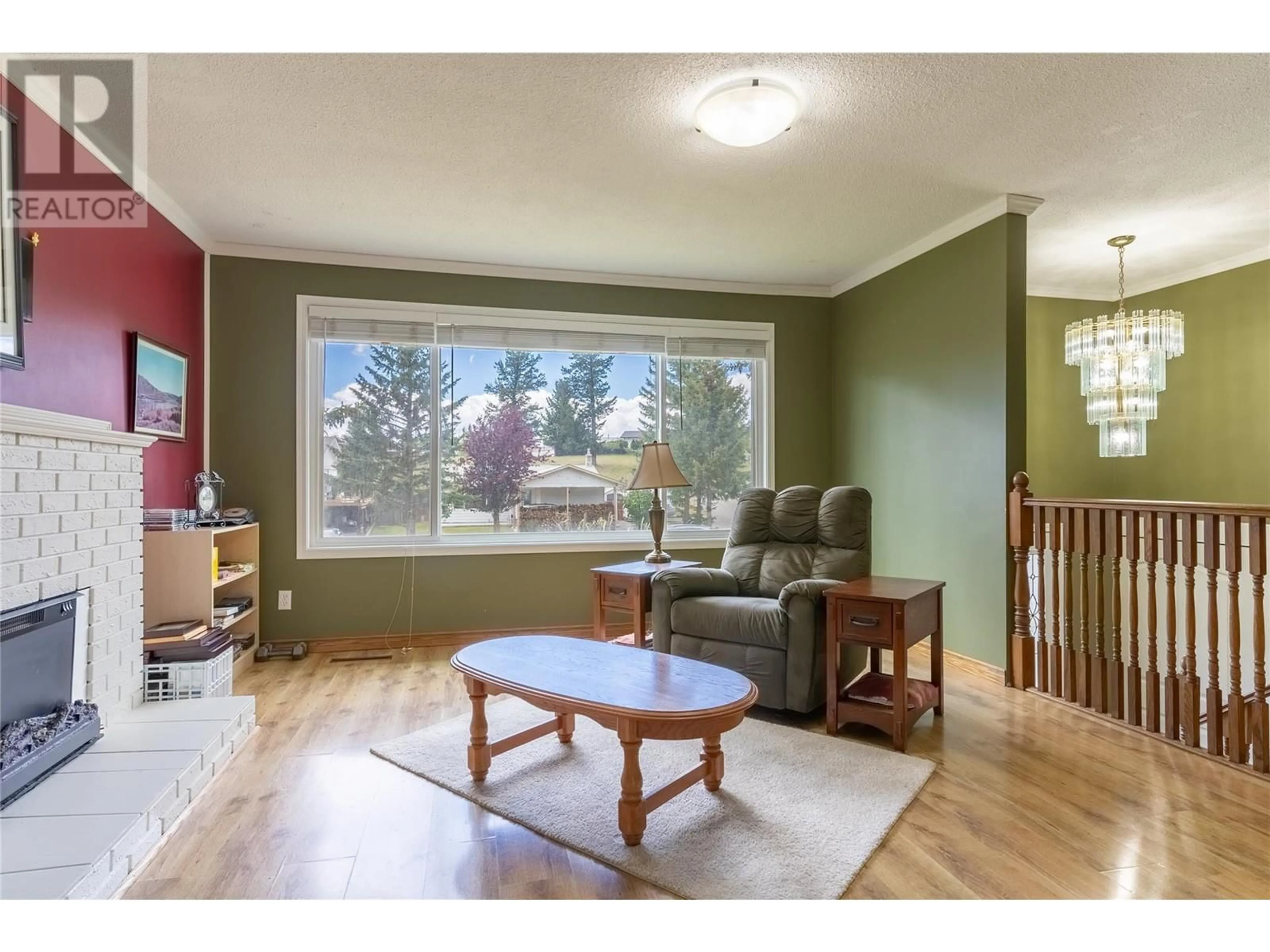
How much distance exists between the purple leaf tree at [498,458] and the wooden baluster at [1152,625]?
132 inches

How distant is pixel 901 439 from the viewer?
13.9ft

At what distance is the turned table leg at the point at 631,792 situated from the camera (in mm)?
1891

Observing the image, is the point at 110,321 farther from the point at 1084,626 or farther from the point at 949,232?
the point at 1084,626

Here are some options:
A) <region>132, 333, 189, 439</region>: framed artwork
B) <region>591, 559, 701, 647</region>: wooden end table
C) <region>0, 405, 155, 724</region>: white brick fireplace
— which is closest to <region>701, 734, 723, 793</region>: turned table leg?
<region>591, 559, 701, 647</region>: wooden end table

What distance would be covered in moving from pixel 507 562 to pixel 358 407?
1375mm

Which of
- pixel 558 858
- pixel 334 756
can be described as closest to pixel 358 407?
pixel 334 756

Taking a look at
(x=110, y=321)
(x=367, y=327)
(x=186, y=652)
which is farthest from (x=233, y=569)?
(x=367, y=327)

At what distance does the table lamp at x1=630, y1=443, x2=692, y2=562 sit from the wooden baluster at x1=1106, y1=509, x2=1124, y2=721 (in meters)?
1.98

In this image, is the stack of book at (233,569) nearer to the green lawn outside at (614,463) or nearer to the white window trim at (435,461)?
the white window trim at (435,461)

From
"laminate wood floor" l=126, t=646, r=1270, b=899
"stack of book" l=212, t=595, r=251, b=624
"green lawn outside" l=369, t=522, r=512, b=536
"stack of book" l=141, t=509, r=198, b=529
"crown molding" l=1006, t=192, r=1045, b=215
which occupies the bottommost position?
"laminate wood floor" l=126, t=646, r=1270, b=899

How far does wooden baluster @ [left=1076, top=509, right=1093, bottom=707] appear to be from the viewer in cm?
303

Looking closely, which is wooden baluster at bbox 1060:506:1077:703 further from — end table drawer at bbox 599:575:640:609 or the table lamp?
end table drawer at bbox 599:575:640:609

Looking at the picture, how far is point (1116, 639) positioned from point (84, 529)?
13.4 ft
